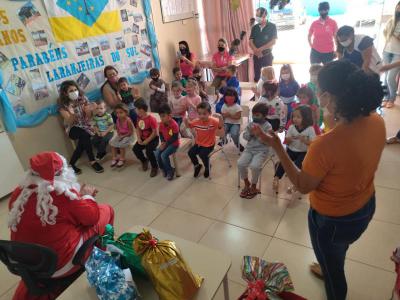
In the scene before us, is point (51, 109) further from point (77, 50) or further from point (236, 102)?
point (236, 102)

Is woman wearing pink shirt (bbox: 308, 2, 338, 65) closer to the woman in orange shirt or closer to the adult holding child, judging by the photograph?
the adult holding child

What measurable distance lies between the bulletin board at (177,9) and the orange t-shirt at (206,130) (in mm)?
3060

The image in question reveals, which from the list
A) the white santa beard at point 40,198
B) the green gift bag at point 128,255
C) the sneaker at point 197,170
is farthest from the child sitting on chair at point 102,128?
the green gift bag at point 128,255

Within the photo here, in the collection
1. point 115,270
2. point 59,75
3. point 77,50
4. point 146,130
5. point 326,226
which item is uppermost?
point 77,50

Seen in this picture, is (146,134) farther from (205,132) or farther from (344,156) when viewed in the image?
(344,156)

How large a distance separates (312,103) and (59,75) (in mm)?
3225

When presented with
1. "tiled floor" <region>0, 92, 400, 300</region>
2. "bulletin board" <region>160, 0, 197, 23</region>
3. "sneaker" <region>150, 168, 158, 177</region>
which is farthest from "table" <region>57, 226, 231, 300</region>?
"bulletin board" <region>160, 0, 197, 23</region>

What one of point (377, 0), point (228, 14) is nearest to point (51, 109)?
point (228, 14)

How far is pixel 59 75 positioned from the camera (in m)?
3.95

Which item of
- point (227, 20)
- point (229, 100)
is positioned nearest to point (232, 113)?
point (229, 100)

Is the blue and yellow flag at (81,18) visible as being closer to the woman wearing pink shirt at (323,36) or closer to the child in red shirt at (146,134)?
the child in red shirt at (146,134)

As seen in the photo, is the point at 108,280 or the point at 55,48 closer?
the point at 108,280

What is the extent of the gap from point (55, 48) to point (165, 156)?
207 cm

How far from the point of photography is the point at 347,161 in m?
1.25
